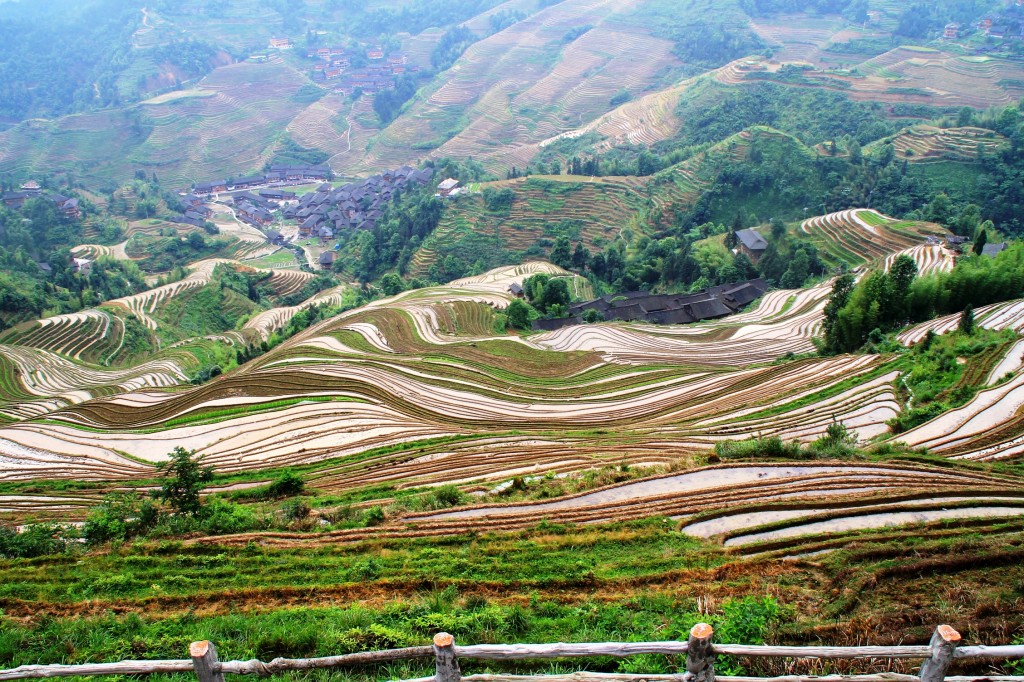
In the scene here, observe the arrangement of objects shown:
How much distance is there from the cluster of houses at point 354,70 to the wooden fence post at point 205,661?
152296mm

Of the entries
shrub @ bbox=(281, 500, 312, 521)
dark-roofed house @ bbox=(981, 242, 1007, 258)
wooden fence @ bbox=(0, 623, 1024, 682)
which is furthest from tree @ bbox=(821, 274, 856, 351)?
wooden fence @ bbox=(0, 623, 1024, 682)

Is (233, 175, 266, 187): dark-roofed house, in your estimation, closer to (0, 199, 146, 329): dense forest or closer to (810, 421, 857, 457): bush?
(0, 199, 146, 329): dense forest

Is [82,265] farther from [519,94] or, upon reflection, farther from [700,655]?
[700,655]

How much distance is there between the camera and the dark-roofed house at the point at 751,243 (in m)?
55.4

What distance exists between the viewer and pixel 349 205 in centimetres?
9388

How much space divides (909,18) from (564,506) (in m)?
154

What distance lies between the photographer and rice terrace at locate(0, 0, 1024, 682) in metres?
6.92

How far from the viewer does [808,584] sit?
7602 mm

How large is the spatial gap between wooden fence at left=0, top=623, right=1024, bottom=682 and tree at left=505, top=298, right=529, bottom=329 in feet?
120

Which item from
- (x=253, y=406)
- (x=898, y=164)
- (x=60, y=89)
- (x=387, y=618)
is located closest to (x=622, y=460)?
(x=387, y=618)

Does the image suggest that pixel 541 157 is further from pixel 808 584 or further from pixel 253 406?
pixel 808 584

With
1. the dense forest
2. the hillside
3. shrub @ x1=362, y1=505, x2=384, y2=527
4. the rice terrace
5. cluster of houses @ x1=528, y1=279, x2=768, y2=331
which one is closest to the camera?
the rice terrace

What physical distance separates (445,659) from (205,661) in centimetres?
199

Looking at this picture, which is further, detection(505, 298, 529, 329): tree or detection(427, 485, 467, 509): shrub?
detection(505, 298, 529, 329): tree
